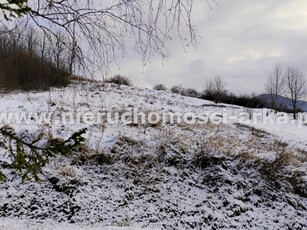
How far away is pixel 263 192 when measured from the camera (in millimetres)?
3121

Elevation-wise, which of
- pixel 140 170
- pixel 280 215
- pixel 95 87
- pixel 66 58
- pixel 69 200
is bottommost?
pixel 280 215

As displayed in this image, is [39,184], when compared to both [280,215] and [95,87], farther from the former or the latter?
[280,215]

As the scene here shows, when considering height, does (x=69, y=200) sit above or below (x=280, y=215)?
above

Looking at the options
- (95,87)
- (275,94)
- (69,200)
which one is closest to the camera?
(95,87)

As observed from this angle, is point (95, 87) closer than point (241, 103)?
Yes

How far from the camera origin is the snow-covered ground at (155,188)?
2543mm

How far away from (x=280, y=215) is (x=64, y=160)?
3.33m

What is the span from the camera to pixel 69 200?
2.73 meters

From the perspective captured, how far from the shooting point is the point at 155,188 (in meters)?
3.05

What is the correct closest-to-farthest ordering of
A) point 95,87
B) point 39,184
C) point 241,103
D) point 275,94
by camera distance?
point 95,87 < point 39,184 < point 275,94 < point 241,103

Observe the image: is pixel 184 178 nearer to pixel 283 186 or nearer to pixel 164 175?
pixel 164 175

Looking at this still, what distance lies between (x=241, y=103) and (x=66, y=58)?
109 feet

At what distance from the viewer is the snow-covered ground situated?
2543mm

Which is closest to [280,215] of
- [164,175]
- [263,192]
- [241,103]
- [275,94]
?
[263,192]
